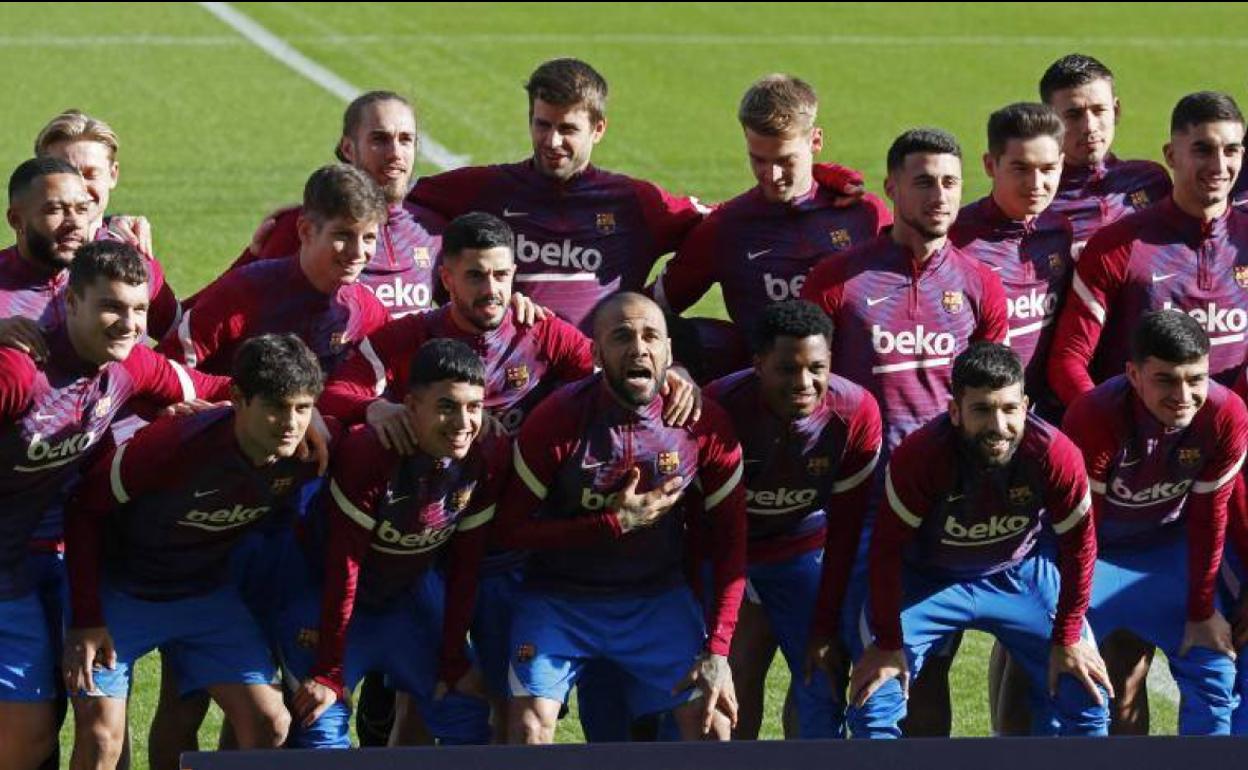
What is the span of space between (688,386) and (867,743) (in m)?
1.37

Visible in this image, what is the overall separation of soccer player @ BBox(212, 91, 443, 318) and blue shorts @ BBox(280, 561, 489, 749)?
3.56 ft

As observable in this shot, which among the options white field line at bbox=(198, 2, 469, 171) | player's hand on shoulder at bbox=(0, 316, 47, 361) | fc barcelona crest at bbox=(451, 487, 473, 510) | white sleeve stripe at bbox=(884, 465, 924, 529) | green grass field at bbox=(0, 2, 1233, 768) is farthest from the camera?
white field line at bbox=(198, 2, 469, 171)

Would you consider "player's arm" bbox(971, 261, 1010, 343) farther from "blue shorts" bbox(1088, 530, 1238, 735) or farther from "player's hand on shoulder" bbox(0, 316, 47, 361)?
"player's hand on shoulder" bbox(0, 316, 47, 361)

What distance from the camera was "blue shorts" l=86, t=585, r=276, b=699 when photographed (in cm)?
626

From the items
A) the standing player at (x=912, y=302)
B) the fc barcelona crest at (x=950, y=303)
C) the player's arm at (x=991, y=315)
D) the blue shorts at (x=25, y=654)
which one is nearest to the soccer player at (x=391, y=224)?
the standing player at (x=912, y=302)

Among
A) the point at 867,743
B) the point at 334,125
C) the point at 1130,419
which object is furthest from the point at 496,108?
the point at 867,743

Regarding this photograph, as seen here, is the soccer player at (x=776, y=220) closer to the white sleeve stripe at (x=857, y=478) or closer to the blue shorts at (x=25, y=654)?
the white sleeve stripe at (x=857, y=478)

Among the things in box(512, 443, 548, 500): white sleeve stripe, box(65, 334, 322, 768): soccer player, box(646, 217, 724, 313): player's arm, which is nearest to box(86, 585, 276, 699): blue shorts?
box(65, 334, 322, 768): soccer player

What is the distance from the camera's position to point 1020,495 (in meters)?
6.34

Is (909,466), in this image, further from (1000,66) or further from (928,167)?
(1000,66)

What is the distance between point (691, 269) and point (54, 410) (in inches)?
85.8

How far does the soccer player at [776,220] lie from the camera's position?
7039 millimetres

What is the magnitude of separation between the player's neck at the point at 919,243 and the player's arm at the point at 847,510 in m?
0.53

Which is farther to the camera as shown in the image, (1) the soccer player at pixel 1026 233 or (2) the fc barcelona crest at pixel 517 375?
(1) the soccer player at pixel 1026 233
